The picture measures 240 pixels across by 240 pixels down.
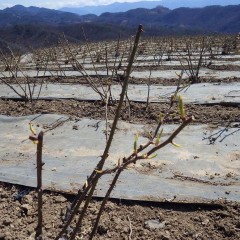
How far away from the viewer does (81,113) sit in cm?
391

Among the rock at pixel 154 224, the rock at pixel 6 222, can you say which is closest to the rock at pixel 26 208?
the rock at pixel 6 222

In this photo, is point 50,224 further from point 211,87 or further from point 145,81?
point 145,81

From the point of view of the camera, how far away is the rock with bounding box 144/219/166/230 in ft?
6.66

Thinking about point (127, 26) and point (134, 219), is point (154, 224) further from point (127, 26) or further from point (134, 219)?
point (127, 26)

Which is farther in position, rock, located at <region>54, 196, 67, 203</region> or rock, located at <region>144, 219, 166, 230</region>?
rock, located at <region>54, 196, 67, 203</region>

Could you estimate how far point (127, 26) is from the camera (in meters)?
70.8

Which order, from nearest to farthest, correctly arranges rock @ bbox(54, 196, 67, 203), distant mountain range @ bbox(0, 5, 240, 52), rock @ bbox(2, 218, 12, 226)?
rock @ bbox(2, 218, 12, 226) → rock @ bbox(54, 196, 67, 203) → distant mountain range @ bbox(0, 5, 240, 52)

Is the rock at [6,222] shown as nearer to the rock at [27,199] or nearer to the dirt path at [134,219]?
the dirt path at [134,219]

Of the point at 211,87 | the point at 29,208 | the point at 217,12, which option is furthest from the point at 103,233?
the point at 217,12

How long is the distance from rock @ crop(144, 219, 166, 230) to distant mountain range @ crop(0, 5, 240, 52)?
1126 inches

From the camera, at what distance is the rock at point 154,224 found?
203cm

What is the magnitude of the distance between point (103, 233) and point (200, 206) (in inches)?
22.4

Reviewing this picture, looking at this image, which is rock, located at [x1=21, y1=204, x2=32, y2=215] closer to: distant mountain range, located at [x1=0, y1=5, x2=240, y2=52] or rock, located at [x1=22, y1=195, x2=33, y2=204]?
rock, located at [x1=22, y1=195, x2=33, y2=204]

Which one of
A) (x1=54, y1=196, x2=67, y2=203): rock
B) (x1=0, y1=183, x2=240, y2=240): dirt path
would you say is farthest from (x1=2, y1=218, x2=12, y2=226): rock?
(x1=54, y1=196, x2=67, y2=203): rock
